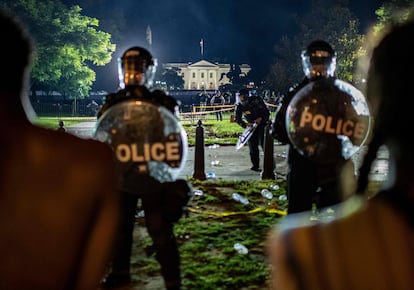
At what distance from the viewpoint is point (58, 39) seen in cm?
3234

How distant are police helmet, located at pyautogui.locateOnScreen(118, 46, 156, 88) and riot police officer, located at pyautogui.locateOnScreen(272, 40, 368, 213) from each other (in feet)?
4.59

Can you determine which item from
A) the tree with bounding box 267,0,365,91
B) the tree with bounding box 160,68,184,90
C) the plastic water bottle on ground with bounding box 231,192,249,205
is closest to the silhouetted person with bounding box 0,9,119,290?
the plastic water bottle on ground with bounding box 231,192,249,205

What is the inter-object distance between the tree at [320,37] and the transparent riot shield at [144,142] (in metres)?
38.5

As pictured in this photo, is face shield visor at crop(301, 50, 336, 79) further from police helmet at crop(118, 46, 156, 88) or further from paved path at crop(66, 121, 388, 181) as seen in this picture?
paved path at crop(66, 121, 388, 181)

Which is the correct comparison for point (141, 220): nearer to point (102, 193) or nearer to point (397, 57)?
point (102, 193)

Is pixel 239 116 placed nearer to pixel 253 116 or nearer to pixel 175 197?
pixel 253 116

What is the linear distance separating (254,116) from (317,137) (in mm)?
6870

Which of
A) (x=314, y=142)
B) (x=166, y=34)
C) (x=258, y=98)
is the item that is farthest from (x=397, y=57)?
(x=166, y=34)

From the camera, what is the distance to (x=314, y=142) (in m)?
4.88

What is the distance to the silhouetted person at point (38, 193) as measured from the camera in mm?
1953

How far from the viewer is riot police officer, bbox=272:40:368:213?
16.0ft

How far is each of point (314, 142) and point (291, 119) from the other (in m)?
0.31

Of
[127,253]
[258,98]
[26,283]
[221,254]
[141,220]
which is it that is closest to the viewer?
[26,283]

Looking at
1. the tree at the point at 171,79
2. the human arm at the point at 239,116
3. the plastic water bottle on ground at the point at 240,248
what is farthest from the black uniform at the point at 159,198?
the tree at the point at 171,79
